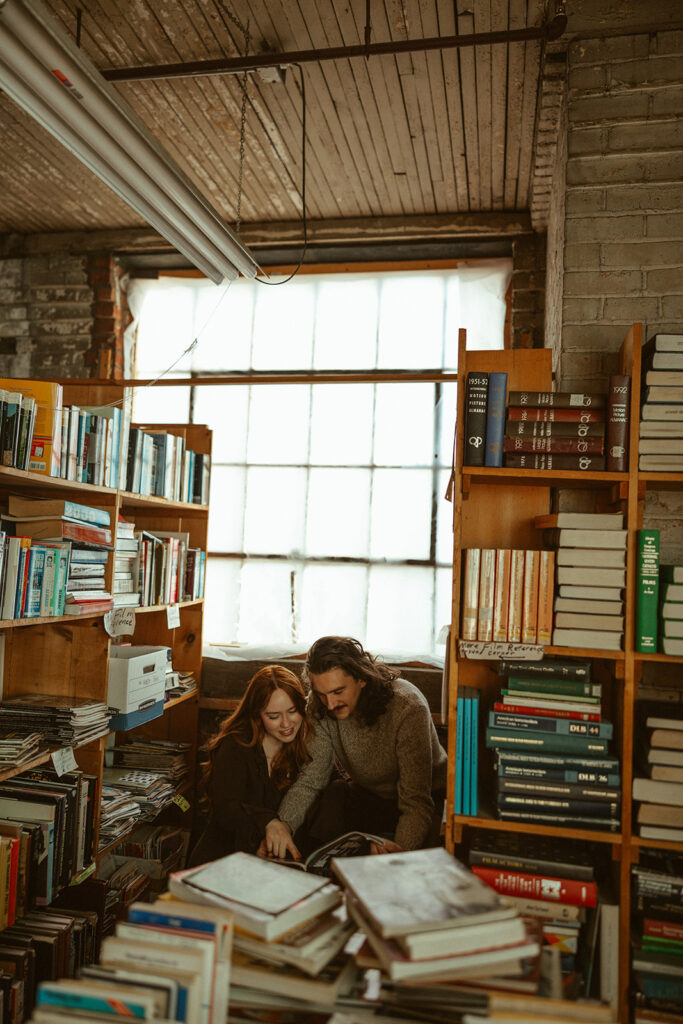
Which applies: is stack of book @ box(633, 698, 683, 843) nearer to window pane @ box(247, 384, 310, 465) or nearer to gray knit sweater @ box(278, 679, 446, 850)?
gray knit sweater @ box(278, 679, 446, 850)

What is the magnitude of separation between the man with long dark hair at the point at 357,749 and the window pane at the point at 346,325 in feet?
5.73

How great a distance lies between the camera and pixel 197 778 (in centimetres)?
342

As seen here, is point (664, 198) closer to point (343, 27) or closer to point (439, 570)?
point (343, 27)

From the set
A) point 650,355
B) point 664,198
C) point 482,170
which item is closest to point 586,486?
point 650,355

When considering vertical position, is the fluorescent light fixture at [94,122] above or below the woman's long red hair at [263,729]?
above

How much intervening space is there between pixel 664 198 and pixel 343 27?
1.19 metres

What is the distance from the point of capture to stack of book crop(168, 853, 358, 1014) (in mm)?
1133

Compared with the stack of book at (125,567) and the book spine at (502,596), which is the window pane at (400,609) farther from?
the book spine at (502,596)

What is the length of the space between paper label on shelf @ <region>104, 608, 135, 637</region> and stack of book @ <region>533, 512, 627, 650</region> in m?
1.53

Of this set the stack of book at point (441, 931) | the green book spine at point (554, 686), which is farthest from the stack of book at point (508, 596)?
the stack of book at point (441, 931)

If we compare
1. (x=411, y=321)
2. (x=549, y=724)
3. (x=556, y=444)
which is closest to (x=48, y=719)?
(x=549, y=724)

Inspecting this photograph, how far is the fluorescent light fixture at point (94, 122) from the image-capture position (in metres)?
1.49

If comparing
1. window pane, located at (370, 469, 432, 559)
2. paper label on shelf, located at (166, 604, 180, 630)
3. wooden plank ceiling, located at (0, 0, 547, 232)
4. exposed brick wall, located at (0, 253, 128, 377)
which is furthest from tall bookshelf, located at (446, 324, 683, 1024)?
exposed brick wall, located at (0, 253, 128, 377)

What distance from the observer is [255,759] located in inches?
101
